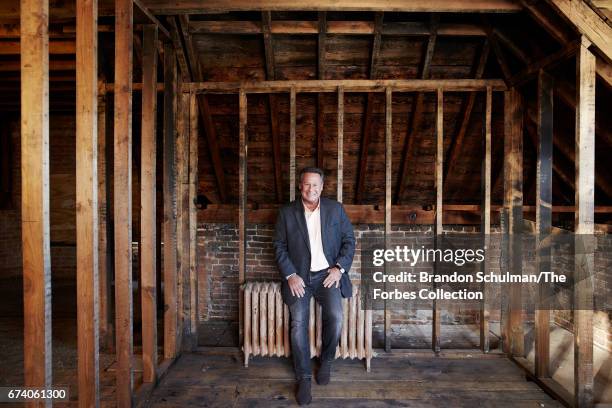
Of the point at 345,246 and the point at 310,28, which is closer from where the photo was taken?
the point at 345,246

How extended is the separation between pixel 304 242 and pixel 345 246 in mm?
335

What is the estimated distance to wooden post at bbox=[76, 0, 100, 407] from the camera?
2111 mm

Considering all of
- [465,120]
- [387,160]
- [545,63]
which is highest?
[545,63]

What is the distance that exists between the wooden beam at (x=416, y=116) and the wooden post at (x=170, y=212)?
2.21m

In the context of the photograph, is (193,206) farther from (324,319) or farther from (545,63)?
(545,63)

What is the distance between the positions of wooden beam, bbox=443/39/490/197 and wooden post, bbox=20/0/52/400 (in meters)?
3.27

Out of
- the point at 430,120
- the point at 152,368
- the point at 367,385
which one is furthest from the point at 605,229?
the point at 152,368

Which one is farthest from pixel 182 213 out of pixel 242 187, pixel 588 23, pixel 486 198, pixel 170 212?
pixel 588 23

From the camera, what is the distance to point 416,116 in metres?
3.75

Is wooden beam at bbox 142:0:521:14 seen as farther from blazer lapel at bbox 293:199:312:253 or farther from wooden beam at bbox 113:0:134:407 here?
blazer lapel at bbox 293:199:312:253

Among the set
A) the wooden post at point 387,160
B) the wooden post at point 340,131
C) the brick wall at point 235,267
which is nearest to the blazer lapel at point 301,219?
the wooden post at point 340,131

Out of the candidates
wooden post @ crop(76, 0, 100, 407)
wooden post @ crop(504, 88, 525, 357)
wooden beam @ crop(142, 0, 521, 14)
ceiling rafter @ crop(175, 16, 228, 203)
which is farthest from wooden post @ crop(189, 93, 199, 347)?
wooden post @ crop(504, 88, 525, 357)

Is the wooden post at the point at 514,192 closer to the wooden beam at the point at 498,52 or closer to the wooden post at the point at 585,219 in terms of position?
the wooden beam at the point at 498,52

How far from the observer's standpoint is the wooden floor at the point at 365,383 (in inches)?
107
